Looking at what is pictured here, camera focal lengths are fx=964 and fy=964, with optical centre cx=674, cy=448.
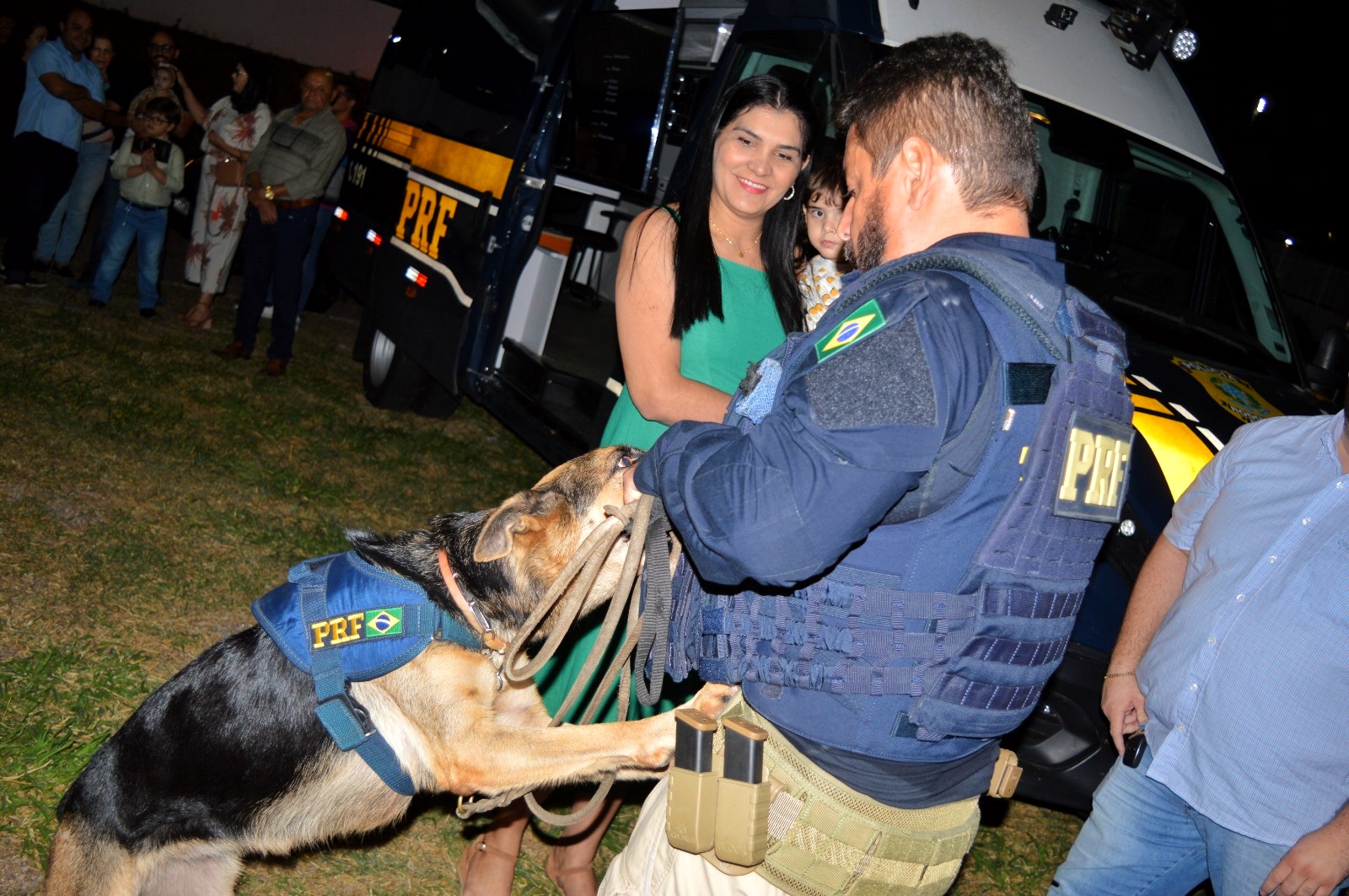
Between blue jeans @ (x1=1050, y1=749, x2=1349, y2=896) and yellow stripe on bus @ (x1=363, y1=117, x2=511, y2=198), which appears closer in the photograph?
blue jeans @ (x1=1050, y1=749, x2=1349, y2=896)

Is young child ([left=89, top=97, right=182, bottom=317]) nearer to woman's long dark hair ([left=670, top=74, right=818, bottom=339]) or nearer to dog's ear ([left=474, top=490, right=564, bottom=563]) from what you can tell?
woman's long dark hair ([left=670, top=74, right=818, bottom=339])

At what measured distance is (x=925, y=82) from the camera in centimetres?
149

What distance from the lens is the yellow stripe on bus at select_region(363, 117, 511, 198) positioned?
17.1 ft

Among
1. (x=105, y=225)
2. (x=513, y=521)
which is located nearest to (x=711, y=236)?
(x=513, y=521)

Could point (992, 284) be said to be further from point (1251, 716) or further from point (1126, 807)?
point (1126, 807)

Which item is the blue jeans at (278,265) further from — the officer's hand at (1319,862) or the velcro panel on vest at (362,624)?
the officer's hand at (1319,862)

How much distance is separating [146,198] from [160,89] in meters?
1.12

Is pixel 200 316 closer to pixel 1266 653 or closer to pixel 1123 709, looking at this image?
pixel 1123 709

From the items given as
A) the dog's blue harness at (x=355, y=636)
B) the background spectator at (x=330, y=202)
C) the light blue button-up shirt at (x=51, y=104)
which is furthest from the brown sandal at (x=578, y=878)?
the light blue button-up shirt at (x=51, y=104)

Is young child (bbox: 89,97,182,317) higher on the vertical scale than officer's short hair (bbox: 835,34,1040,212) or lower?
lower

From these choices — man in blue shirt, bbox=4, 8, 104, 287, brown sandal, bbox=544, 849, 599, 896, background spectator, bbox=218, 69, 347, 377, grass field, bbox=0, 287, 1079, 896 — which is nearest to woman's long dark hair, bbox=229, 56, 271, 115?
background spectator, bbox=218, 69, 347, 377

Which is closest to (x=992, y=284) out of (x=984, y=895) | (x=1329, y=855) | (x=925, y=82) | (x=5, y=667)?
(x=925, y=82)

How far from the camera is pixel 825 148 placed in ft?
11.3

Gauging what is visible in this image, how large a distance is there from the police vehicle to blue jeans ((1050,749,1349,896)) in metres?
0.63
